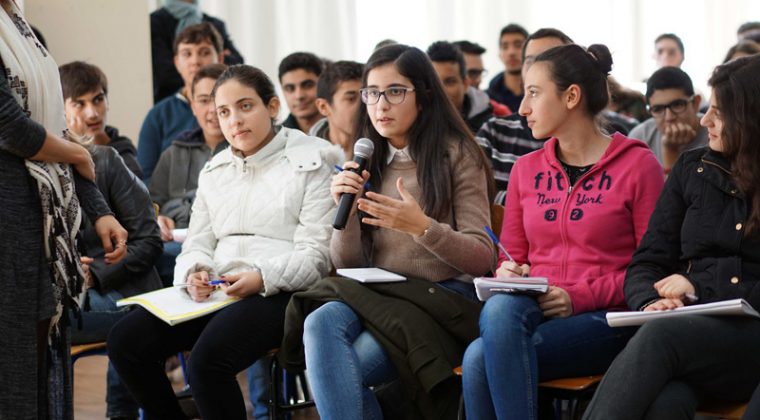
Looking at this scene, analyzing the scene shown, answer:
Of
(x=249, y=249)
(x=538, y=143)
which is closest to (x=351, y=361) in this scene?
(x=249, y=249)

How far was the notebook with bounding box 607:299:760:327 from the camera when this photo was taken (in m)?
2.06

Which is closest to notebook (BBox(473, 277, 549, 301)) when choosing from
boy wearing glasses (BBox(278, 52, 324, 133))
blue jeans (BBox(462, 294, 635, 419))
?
blue jeans (BBox(462, 294, 635, 419))

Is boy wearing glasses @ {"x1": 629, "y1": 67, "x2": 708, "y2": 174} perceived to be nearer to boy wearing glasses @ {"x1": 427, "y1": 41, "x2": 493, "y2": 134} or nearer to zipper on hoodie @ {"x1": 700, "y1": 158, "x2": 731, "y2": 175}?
boy wearing glasses @ {"x1": 427, "y1": 41, "x2": 493, "y2": 134}

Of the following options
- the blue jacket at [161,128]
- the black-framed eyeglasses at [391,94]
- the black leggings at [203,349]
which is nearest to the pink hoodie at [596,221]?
the black-framed eyeglasses at [391,94]

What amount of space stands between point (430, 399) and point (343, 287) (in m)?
0.39

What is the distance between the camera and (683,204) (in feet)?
7.76

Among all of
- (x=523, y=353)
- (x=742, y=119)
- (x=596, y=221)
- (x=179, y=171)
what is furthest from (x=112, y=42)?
(x=742, y=119)

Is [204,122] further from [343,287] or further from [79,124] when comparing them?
[343,287]

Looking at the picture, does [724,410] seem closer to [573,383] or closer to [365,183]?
[573,383]

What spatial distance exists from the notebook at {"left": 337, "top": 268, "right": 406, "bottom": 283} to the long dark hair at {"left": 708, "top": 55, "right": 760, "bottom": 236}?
2.90 feet

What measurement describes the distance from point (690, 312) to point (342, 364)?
852 mm

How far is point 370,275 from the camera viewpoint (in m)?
2.62

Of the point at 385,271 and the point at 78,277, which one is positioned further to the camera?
the point at 385,271

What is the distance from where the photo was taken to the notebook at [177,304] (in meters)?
2.73
